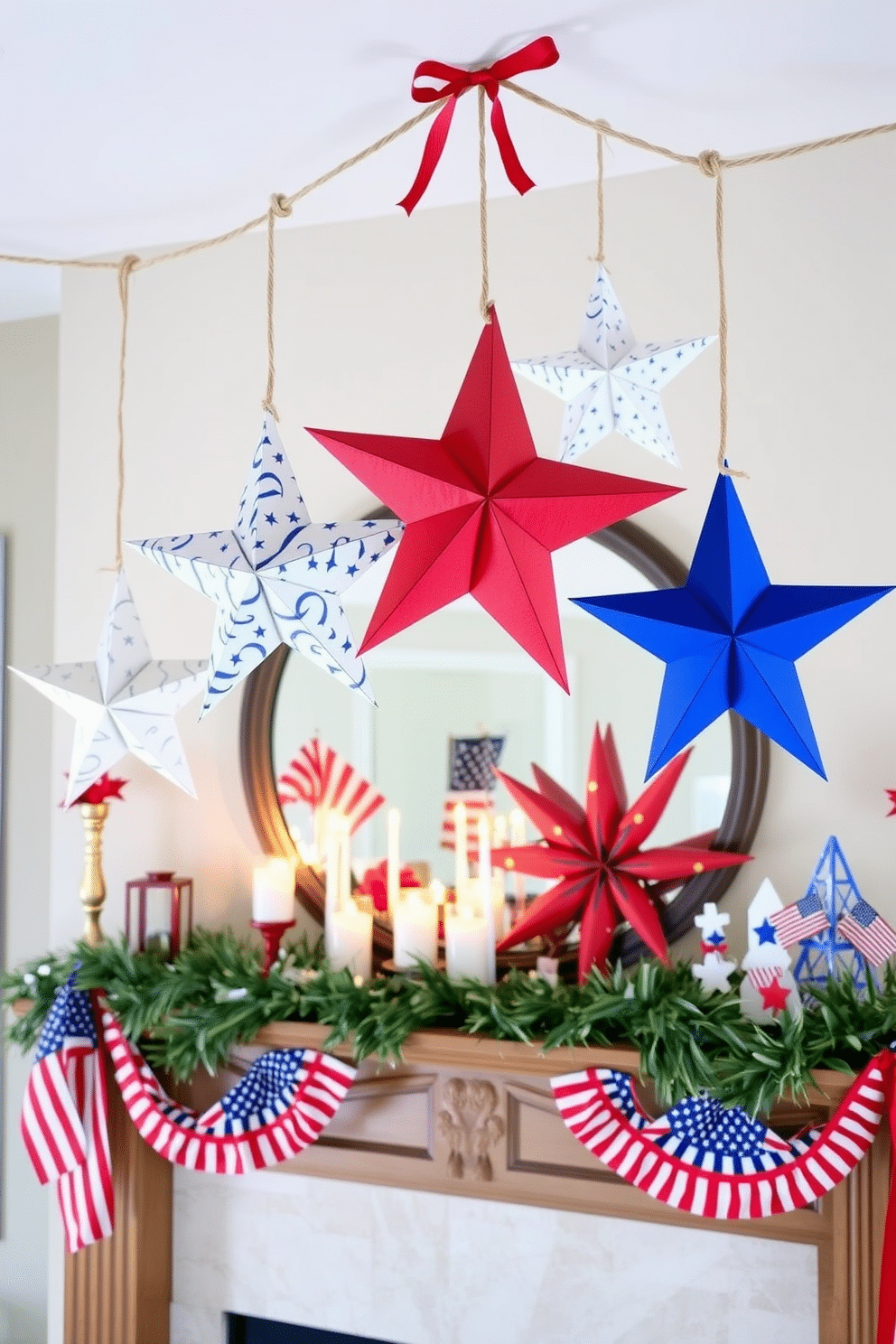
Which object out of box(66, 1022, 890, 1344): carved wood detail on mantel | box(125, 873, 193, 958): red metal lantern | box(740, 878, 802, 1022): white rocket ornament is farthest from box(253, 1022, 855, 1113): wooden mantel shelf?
box(125, 873, 193, 958): red metal lantern

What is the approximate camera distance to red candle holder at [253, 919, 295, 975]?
177cm

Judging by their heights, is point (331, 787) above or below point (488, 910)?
above

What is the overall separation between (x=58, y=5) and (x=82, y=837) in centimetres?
141

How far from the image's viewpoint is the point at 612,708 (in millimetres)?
1836

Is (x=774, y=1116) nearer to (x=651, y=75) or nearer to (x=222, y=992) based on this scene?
(x=222, y=992)

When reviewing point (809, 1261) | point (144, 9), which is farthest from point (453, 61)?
point (809, 1261)

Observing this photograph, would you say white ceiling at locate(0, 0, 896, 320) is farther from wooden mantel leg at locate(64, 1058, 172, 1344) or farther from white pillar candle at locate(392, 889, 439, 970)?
wooden mantel leg at locate(64, 1058, 172, 1344)

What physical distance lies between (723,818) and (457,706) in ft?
1.77

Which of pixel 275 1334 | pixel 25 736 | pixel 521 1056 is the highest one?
pixel 25 736

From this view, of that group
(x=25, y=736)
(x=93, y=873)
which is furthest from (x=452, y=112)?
(x=25, y=736)

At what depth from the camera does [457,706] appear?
1987 mm

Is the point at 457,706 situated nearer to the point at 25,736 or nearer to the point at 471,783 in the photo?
the point at 471,783

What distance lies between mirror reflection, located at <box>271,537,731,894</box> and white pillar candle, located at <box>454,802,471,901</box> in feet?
0.12

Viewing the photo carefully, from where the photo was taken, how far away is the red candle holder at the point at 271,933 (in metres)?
1.77
